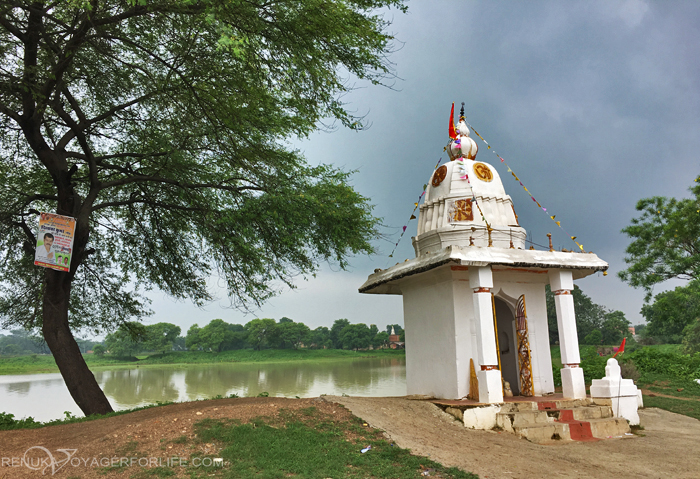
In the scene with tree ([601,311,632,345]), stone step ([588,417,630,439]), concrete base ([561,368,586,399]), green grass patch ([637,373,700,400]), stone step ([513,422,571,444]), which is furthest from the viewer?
tree ([601,311,632,345])

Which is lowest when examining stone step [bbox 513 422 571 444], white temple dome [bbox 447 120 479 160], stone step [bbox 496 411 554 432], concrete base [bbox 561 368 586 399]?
stone step [bbox 513 422 571 444]

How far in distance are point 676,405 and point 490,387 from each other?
296 inches

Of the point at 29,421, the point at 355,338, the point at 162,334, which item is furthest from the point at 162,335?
the point at 29,421

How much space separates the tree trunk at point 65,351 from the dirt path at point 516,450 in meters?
5.37

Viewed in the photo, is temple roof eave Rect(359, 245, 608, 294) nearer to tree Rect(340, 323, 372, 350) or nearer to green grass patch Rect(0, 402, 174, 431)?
green grass patch Rect(0, 402, 174, 431)

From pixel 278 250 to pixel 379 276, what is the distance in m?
2.90

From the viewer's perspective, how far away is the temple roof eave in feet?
30.0

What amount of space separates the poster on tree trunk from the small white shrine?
7042 mm

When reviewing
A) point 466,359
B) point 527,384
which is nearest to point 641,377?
point 527,384

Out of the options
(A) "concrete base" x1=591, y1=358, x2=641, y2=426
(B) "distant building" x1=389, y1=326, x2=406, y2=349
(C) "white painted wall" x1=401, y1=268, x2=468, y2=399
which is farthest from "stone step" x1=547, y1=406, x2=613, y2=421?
(B) "distant building" x1=389, y1=326, x2=406, y2=349

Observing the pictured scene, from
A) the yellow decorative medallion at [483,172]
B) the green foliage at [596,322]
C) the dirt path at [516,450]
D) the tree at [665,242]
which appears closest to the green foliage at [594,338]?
the green foliage at [596,322]

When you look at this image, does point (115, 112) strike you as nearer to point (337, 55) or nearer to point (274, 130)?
point (274, 130)

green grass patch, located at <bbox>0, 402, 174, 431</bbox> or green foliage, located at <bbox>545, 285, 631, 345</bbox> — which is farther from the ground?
green foliage, located at <bbox>545, 285, 631, 345</bbox>

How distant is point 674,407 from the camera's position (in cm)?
1237
